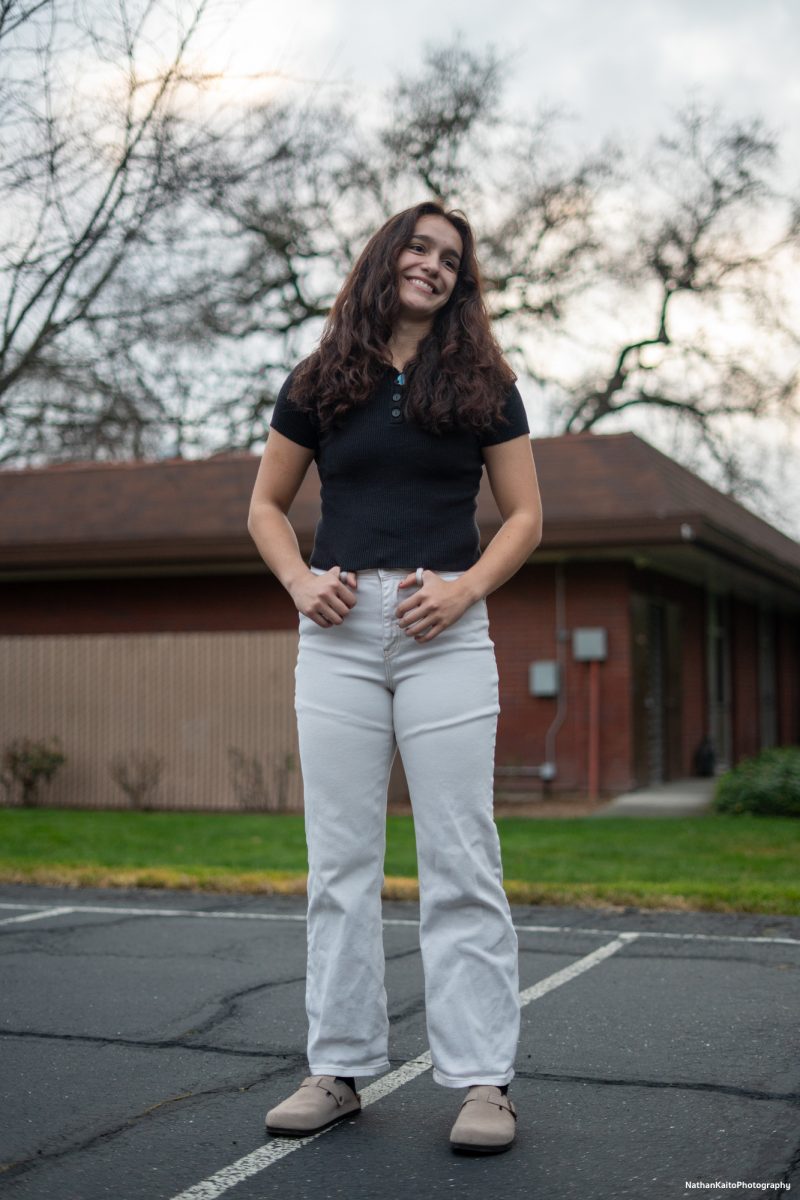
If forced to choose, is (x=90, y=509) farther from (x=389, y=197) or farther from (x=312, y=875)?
(x=312, y=875)

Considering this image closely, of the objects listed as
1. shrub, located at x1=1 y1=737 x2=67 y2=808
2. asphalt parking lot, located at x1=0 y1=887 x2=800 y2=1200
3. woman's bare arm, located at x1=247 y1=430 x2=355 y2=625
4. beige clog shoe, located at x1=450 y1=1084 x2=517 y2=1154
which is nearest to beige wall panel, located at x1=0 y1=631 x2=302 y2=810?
shrub, located at x1=1 y1=737 x2=67 y2=808

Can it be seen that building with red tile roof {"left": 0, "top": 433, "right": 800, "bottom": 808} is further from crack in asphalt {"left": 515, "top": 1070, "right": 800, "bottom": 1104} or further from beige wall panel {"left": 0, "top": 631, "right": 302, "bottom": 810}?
crack in asphalt {"left": 515, "top": 1070, "right": 800, "bottom": 1104}

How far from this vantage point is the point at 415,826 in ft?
11.3

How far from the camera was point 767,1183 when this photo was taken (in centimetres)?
305

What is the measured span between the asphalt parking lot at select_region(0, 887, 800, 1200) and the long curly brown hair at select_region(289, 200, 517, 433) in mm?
1708

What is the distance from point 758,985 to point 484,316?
2.93 meters

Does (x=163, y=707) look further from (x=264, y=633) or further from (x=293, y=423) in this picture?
(x=293, y=423)

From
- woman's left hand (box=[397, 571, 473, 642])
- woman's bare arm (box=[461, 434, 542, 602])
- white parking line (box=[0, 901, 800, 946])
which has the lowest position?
white parking line (box=[0, 901, 800, 946])

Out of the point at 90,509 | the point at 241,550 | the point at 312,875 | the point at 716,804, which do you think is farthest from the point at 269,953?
the point at 90,509

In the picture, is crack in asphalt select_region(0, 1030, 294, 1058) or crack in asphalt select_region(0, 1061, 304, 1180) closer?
crack in asphalt select_region(0, 1061, 304, 1180)

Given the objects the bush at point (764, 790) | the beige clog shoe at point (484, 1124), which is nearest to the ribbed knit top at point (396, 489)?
the beige clog shoe at point (484, 1124)

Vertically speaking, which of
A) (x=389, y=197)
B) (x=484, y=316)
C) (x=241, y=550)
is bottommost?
(x=484, y=316)

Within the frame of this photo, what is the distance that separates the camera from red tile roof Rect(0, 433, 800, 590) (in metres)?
15.1

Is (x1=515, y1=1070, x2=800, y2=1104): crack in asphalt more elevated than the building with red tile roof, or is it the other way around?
the building with red tile roof
